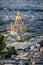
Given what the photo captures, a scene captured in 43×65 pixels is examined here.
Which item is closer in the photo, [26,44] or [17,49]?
[17,49]

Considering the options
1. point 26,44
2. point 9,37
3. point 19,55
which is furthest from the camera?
point 9,37

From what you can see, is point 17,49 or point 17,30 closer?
point 17,49

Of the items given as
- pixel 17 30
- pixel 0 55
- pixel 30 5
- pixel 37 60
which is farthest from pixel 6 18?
pixel 37 60

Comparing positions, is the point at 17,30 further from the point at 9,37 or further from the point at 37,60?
the point at 37,60

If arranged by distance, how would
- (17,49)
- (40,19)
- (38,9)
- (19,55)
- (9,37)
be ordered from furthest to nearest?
(38,9)
(40,19)
(9,37)
(17,49)
(19,55)

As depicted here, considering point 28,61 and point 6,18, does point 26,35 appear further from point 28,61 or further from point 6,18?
point 6,18

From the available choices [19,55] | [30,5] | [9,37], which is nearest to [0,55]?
[19,55]

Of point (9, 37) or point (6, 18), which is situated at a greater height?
point (9, 37)

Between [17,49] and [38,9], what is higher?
[17,49]

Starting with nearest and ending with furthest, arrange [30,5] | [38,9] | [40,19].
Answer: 1. [40,19]
2. [38,9]
3. [30,5]

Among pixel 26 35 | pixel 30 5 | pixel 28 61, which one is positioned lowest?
pixel 30 5
